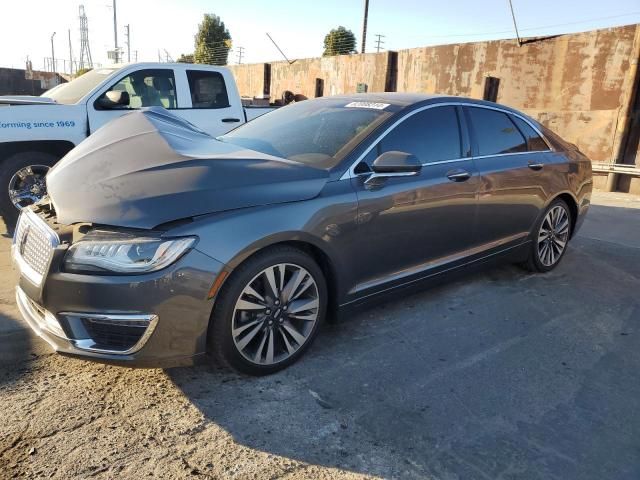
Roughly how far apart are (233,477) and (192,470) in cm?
19

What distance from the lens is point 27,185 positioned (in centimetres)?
576

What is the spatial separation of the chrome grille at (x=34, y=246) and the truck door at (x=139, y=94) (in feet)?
11.0

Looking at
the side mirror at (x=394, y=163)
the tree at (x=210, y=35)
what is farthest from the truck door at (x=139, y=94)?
the tree at (x=210, y=35)

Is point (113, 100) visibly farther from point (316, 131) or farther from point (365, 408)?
point (365, 408)

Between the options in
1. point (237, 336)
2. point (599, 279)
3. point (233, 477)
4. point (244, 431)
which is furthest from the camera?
point (599, 279)

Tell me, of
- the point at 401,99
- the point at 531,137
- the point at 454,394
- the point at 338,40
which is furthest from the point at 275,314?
the point at 338,40

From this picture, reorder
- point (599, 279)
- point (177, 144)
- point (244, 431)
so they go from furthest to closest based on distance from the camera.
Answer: point (599, 279) → point (177, 144) → point (244, 431)

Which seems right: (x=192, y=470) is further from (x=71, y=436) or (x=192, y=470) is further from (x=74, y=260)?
(x=74, y=260)

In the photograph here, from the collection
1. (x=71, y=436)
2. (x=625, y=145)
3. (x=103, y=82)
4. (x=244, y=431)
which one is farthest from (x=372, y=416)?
(x=625, y=145)

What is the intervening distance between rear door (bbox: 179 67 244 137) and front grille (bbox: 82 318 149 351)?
483 centimetres

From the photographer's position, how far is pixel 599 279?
4.94 meters

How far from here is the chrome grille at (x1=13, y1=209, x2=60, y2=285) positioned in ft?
8.52

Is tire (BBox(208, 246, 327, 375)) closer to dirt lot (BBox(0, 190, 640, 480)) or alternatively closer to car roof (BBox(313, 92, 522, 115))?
dirt lot (BBox(0, 190, 640, 480))

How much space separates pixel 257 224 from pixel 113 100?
425cm
